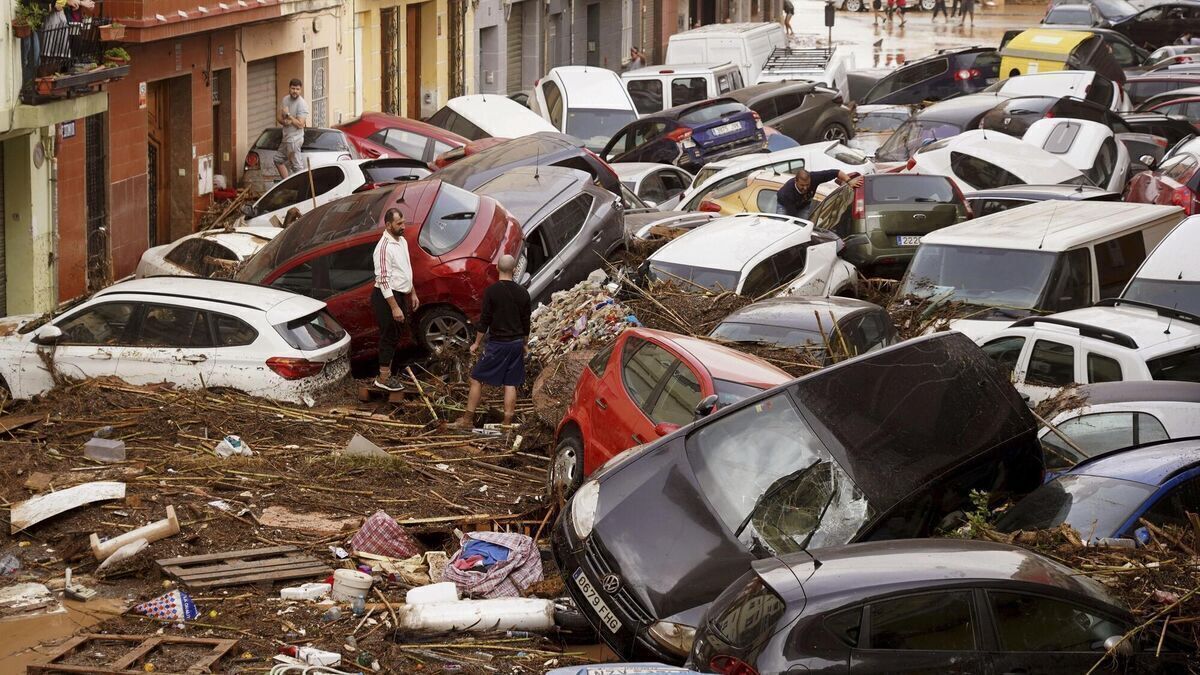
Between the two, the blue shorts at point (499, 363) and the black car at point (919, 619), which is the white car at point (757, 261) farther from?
the black car at point (919, 619)

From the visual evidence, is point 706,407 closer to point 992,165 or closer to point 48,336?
point 48,336

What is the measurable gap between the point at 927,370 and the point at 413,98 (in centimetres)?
2728

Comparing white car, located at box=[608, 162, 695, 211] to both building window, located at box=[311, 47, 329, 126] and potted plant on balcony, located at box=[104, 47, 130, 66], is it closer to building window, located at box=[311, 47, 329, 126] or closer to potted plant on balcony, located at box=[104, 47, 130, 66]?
potted plant on balcony, located at box=[104, 47, 130, 66]

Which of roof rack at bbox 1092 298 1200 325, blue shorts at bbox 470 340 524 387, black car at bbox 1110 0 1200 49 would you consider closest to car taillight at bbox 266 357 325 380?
blue shorts at bbox 470 340 524 387

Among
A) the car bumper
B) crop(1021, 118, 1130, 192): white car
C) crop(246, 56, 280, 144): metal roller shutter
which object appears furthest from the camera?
crop(246, 56, 280, 144): metal roller shutter

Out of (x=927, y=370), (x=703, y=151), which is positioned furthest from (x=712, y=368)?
(x=703, y=151)

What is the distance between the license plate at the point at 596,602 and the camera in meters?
8.43

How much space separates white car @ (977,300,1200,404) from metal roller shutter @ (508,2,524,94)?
96.4 ft

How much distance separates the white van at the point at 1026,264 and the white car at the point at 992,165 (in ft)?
17.7

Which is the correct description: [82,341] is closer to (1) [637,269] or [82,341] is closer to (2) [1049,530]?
(1) [637,269]

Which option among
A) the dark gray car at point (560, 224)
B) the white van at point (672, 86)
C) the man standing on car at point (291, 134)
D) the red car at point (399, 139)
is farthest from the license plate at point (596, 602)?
the white van at point (672, 86)

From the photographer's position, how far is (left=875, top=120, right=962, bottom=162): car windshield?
26.2 meters

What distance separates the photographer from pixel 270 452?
12.7m

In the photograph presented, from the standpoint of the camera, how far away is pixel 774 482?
8.85 metres
